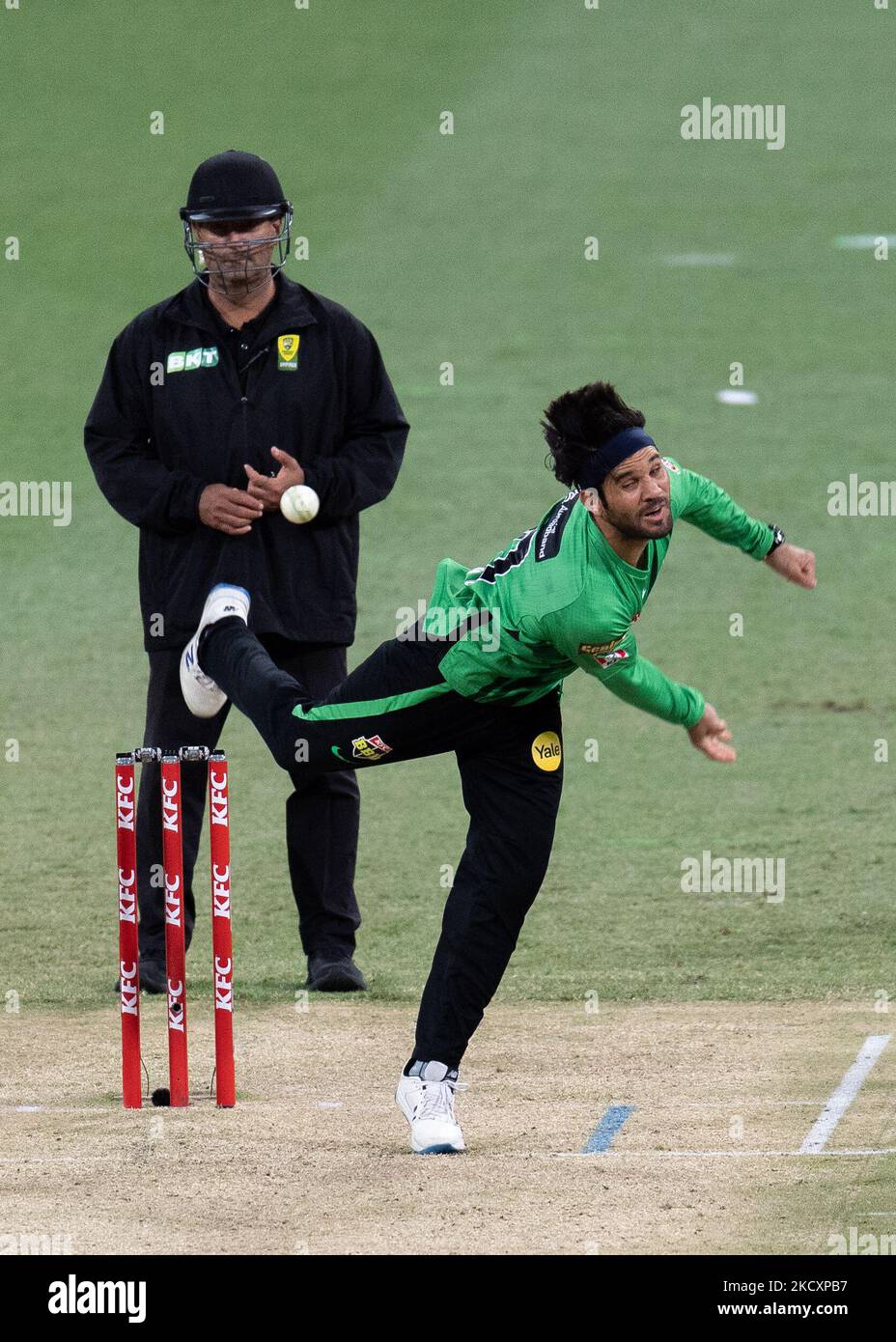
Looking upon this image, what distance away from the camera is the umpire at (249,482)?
733 cm

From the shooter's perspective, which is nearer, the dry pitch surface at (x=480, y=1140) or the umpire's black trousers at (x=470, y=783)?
the dry pitch surface at (x=480, y=1140)

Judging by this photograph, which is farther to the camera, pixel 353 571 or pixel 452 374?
pixel 452 374

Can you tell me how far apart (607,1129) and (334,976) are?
5.68 feet

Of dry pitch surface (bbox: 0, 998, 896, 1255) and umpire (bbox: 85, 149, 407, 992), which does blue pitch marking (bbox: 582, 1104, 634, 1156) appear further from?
umpire (bbox: 85, 149, 407, 992)

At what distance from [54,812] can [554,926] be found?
9.31 feet

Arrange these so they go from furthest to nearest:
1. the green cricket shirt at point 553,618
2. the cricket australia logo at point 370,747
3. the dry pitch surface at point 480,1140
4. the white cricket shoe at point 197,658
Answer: the white cricket shoe at point 197,658 < the cricket australia logo at point 370,747 < the green cricket shirt at point 553,618 < the dry pitch surface at point 480,1140

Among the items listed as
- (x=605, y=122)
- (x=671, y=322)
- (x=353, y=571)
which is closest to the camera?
(x=353, y=571)

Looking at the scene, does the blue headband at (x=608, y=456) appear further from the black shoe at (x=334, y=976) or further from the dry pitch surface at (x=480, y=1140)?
the black shoe at (x=334, y=976)

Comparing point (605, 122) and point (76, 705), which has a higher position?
point (605, 122)

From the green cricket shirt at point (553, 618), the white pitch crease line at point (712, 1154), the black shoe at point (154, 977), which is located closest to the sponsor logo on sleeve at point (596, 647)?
the green cricket shirt at point (553, 618)

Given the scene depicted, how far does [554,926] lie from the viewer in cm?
844

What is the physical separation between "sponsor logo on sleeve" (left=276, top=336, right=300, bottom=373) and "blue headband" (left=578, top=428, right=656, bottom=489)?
1.94m
